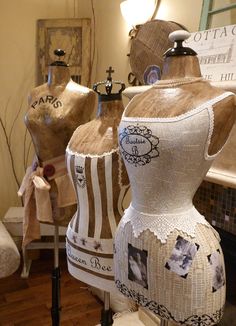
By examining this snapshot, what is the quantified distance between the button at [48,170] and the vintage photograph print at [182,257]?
0.78 meters

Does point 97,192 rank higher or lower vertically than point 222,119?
lower

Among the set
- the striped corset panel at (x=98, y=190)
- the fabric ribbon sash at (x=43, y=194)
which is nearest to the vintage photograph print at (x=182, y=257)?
the striped corset panel at (x=98, y=190)

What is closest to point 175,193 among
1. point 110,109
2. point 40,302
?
point 110,109

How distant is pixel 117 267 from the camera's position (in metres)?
0.82

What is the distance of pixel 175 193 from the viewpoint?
2.36ft

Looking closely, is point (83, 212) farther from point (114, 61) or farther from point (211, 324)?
point (114, 61)

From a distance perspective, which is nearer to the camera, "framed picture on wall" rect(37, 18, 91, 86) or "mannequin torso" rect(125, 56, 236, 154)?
"mannequin torso" rect(125, 56, 236, 154)

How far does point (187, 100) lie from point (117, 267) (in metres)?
0.45

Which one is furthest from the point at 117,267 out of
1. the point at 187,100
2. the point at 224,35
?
the point at 224,35

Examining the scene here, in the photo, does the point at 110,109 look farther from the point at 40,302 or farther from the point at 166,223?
the point at 40,302

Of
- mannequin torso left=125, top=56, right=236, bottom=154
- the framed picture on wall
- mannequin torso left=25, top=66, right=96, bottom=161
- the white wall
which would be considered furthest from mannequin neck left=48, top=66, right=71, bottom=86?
the framed picture on wall

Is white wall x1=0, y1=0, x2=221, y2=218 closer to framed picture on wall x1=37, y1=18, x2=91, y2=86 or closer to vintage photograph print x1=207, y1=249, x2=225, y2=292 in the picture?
framed picture on wall x1=37, y1=18, x2=91, y2=86

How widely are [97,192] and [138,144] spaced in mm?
331

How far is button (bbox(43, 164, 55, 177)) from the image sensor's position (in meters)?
1.35
